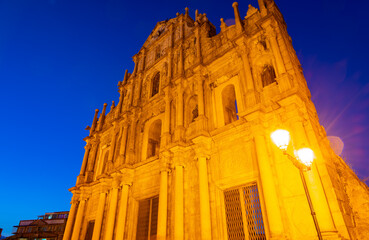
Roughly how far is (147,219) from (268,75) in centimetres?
1017

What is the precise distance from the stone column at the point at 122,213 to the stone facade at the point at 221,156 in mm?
55

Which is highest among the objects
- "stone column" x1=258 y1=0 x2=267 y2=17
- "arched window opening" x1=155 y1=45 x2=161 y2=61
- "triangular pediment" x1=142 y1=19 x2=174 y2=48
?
"triangular pediment" x1=142 y1=19 x2=174 y2=48

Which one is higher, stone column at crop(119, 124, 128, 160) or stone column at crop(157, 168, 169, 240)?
stone column at crop(119, 124, 128, 160)

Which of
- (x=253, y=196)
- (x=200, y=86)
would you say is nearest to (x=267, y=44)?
(x=200, y=86)

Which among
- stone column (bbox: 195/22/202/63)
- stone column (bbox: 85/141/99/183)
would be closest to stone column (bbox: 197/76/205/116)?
stone column (bbox: 195/22/202/63)

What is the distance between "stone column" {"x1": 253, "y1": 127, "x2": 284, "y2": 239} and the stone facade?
0.11 feet

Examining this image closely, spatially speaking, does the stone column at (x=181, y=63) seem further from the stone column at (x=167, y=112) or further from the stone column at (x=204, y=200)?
the stone column at (x=204, y=200)

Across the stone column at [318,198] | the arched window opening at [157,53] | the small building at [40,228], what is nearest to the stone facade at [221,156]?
the stone column at [318,198]

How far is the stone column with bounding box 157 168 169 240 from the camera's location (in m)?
11.3

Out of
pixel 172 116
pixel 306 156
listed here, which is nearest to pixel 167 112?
pixel 172 116

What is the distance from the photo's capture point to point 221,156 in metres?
11.2

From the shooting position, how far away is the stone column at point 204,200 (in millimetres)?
9625

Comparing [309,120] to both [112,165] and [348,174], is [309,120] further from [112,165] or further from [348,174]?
[112,165]

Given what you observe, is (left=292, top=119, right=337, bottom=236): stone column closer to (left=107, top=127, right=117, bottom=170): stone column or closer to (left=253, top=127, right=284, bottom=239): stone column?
(left=253, top=127, right=284, bottom=239): stone column
